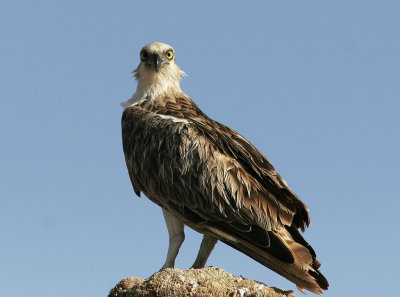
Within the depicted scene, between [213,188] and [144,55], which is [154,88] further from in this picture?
[213,188]

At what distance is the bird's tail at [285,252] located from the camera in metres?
10.2

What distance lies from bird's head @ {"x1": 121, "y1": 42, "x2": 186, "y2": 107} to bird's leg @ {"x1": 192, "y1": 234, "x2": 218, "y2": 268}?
280cm

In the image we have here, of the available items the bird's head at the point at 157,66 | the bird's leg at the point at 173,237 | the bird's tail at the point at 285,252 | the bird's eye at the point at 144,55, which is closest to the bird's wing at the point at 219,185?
the bird's tail at the point at 285,252

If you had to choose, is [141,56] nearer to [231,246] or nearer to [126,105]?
[126,105]

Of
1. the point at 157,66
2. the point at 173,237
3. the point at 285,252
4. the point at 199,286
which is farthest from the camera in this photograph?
the point at 157,66

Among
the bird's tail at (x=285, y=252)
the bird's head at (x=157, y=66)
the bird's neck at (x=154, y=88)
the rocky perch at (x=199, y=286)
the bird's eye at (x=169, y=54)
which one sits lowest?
the rocky perch at (x=199, y=286)

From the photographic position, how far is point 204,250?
1156 cm

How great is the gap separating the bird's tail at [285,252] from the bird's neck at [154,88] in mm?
3009

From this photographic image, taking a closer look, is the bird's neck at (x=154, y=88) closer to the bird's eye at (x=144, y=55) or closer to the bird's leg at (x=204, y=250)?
the bird's eye at (x=144, y=55)

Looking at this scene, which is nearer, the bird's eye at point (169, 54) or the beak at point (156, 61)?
the beak at point (156, 61)

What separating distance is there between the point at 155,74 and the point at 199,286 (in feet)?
16.2

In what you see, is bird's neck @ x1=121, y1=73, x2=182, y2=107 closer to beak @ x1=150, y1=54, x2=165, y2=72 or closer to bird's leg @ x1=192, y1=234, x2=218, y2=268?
beak @ x1=150, y1=54, x2=165, y2=72

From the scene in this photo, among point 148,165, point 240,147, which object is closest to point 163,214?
point 148,165

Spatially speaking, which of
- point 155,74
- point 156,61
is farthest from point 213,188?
point 156,61
